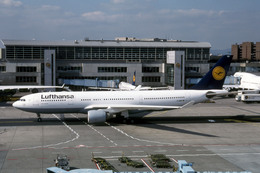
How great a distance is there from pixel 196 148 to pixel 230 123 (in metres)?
16.3

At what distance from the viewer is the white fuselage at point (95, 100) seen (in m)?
46.9

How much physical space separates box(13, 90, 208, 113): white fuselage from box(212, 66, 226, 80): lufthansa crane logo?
11.4 ft

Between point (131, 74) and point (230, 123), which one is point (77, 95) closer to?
point (230, 123)

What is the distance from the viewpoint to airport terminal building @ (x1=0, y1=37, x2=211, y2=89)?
91.1 metres

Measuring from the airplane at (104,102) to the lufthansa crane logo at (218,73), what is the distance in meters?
2.32

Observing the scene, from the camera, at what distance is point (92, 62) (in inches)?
3757

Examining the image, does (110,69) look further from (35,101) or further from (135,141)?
(135,141)

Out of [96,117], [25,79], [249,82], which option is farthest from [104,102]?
[249,82]

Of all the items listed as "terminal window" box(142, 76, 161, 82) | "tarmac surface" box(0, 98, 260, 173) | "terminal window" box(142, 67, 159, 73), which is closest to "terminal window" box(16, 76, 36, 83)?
"terminal window" box(142, 76, 161, 82)

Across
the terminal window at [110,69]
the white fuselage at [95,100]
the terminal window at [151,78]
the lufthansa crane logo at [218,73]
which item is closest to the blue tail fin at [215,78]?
the lufthansa crane logo at [218,73]

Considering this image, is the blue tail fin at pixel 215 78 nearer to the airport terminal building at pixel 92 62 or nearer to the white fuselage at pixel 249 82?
the white fuselage at pixel 249 82

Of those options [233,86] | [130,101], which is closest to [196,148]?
[130,101]

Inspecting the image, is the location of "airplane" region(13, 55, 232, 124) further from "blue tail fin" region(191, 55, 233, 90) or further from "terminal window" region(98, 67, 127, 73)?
"terminal window" region(98, 67, 127, 73)

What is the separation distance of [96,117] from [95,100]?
3.62 m
